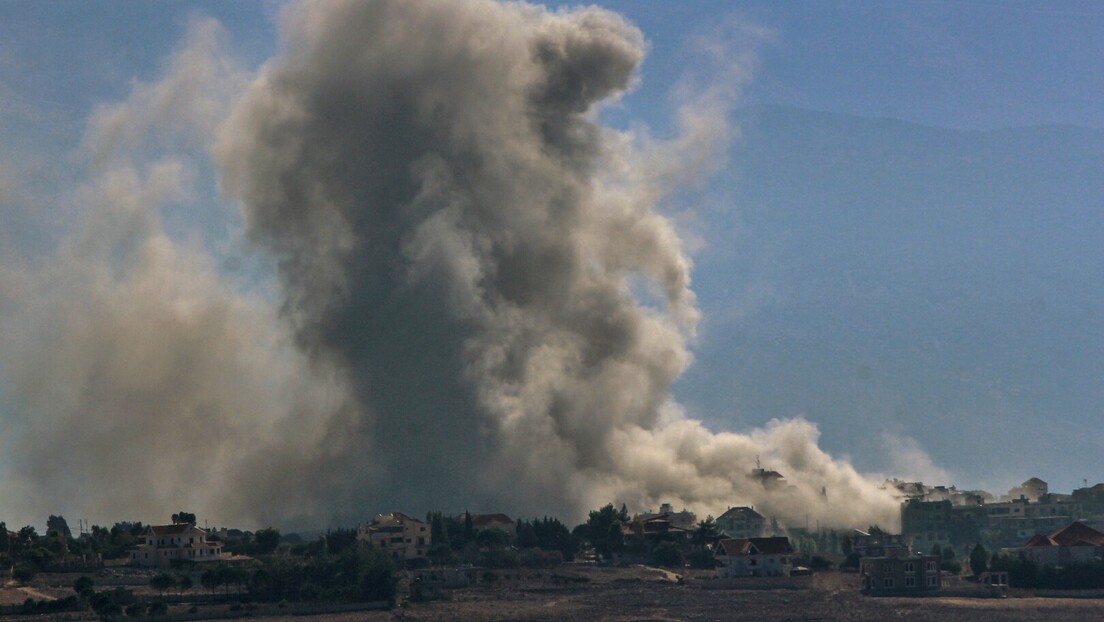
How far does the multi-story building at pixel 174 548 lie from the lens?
10438cm

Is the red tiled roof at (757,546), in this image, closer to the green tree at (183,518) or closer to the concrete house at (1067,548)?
the concrete house at (1067,548)

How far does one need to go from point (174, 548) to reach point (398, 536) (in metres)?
13.9

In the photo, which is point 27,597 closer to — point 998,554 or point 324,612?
point 324,612

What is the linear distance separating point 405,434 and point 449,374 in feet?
17.2

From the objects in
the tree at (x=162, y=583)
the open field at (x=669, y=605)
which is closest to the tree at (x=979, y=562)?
the open field at (x=669, y=605)

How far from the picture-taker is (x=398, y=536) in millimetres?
112000

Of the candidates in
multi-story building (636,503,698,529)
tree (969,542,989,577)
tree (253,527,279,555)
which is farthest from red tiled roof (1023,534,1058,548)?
tree (253,527,279,555)

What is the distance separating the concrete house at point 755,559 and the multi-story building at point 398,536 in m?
18.0

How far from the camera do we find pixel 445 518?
386 feet

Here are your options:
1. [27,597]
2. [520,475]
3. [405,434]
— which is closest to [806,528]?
[520,475]

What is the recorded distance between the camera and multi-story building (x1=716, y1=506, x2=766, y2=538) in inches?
5034

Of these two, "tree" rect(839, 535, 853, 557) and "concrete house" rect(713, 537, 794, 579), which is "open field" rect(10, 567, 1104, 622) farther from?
"tree" rect(839, 535, 853, 557)

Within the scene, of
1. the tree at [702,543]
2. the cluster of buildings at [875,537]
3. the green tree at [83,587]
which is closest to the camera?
the green tree at [83,587]

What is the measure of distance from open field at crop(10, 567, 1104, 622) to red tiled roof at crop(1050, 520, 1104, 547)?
9.45m
